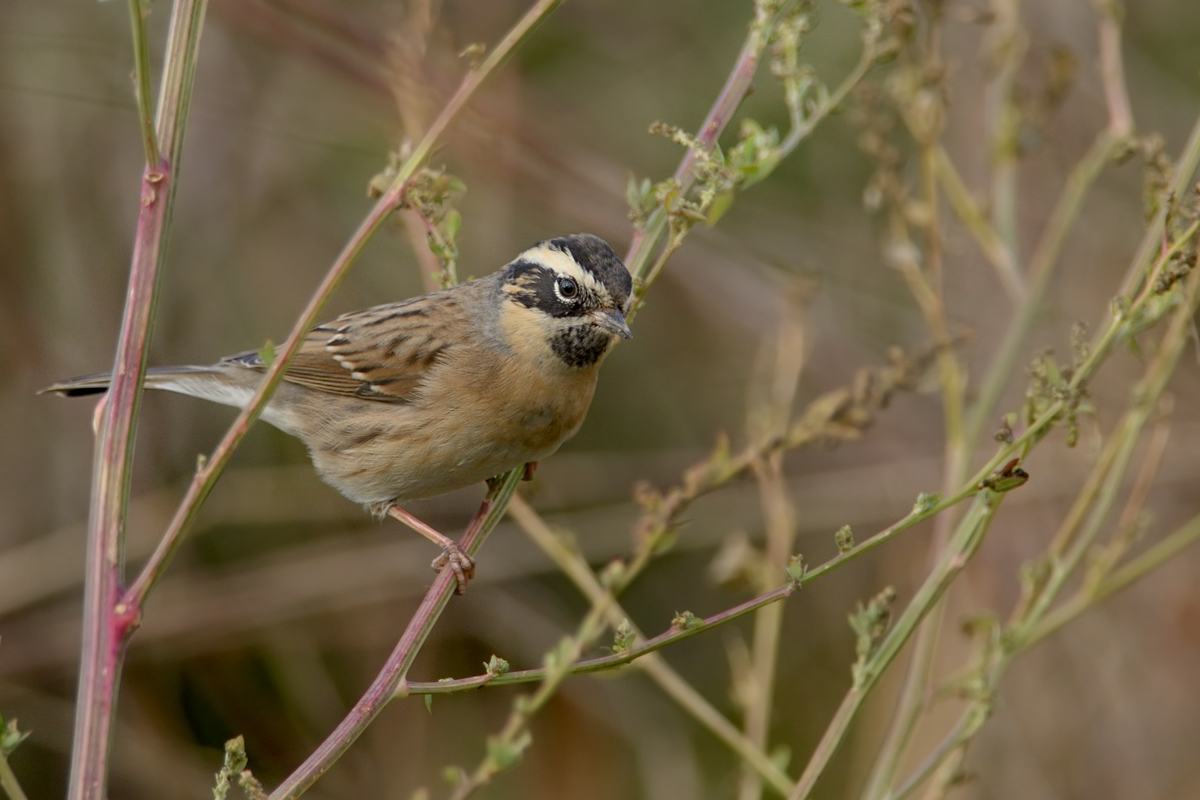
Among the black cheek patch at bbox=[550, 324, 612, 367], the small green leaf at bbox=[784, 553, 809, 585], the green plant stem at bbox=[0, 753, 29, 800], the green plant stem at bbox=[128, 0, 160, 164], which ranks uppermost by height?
the black cheek patch at bbox=[550, 324, 612, 367]

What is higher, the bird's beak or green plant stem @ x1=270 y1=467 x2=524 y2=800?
the bird's beak

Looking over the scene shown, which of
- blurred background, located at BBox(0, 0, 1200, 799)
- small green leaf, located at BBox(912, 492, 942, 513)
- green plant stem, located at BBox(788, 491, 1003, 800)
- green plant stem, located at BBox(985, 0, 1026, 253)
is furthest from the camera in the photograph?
blurred background, located at BBox(0, 0, 1200, 799)

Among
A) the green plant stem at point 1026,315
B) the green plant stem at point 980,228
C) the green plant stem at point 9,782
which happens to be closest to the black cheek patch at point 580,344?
the green plant stem at point 1026,315

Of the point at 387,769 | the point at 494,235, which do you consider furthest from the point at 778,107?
the point at 387,769

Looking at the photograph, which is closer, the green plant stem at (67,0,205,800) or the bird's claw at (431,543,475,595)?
the green plant stem at (67,0,205,800)

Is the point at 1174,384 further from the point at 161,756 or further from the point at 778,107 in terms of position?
the point at 161,756

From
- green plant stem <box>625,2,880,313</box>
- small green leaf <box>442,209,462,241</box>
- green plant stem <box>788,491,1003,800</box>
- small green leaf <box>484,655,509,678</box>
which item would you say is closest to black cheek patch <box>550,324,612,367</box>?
green plant stem <box>625,2,880,313</box>

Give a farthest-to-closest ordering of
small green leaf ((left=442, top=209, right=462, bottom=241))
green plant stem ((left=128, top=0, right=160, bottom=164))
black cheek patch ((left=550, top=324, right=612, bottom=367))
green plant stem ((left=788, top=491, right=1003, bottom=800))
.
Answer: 1. black cheek patch ((left=550, top=324, right=612, bottom=367))
2. small green leaf ((left=442, top=209, right=462, bottom=241))
3. green plant stem ((left=788, top=491, right=1003, bottom=800))
4. green plant stem ((left=128, top=0, right=160, bottom=164))

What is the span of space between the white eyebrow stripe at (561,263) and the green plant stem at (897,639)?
1.46 metres

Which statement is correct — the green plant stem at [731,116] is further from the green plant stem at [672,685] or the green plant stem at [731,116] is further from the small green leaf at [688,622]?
the small green leaf at [688,622]

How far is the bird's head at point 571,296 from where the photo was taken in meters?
3.87

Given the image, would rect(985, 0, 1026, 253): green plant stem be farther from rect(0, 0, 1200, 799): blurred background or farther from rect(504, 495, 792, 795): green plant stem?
rect(504, 495, 792, 795): green plant stem

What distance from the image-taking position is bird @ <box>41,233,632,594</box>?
4285mm

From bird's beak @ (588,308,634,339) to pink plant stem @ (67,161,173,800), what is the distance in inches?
68.6
